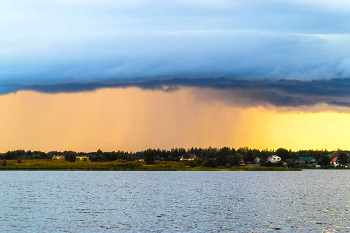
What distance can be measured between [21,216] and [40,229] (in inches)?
424

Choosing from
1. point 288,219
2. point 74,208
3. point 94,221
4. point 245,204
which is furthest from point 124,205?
point 288,219

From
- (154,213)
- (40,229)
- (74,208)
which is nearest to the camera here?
(40,229)

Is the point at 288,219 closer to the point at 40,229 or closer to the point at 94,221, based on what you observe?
the point at 94,221

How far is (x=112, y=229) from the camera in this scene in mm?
42031

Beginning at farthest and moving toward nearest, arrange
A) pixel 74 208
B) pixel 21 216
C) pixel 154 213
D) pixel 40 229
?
pixel 74 208 < pixel 154 213 < pixel 21 216 < pixel 40 229

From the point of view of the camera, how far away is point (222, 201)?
70.6 metres

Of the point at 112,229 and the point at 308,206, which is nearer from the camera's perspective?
the point at 112,229

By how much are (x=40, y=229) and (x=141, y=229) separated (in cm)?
1109

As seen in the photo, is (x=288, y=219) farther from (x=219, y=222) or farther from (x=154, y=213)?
(x=154, y=213)

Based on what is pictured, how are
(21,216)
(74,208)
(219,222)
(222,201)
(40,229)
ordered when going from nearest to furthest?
(40,229) → (219,222) → (21,216) → (74,208) → (222,201)

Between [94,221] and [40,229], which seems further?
[94,221]

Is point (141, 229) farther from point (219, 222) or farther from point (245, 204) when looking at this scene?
point (245, 204)

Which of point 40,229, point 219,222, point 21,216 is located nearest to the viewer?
point 40,229

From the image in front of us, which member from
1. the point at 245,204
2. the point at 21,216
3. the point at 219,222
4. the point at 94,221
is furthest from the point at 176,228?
the point at 245,204
